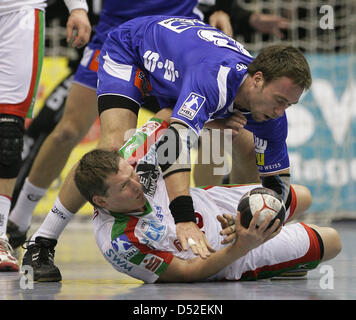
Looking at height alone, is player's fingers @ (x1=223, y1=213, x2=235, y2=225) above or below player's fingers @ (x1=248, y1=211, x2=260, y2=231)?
below

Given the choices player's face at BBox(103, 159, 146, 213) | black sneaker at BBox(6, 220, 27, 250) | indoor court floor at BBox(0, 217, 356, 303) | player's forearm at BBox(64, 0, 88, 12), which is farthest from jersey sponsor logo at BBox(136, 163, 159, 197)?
black sneaker at BBox(6, 220, 27, 250)

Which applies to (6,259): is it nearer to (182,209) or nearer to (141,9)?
(182,209)

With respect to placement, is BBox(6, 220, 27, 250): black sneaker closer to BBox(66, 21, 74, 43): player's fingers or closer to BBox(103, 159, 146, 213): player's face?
BBox(66, 21, 74, 43): player's fingers

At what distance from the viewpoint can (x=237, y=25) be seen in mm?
7363

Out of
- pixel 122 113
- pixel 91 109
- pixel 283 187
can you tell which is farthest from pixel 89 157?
pixel 91 109

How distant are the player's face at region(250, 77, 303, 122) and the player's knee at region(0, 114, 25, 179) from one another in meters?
1.29

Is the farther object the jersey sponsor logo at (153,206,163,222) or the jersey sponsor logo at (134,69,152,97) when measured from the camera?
the jersey sponsor logo at (134,69,152,97)

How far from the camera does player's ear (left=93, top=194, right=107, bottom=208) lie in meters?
2.87

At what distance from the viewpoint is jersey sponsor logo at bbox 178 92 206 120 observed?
2832 millimetres

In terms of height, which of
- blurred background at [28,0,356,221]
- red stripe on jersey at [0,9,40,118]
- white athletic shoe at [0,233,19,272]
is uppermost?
red stripe on jersey at [0,9,40,118]

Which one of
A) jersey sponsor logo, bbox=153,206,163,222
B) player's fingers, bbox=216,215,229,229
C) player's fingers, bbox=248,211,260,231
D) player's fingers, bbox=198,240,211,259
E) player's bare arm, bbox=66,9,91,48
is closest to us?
player's fingers, bbox=198,240,211,259

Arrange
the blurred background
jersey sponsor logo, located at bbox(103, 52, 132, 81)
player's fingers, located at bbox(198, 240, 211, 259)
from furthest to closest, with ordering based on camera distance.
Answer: the blurred background → jersey sponsor logo, located at bbox(103, 52, 132, 81) → player's fingers, located at bbox(198, 240, 211, 259)

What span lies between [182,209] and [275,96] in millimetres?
704
